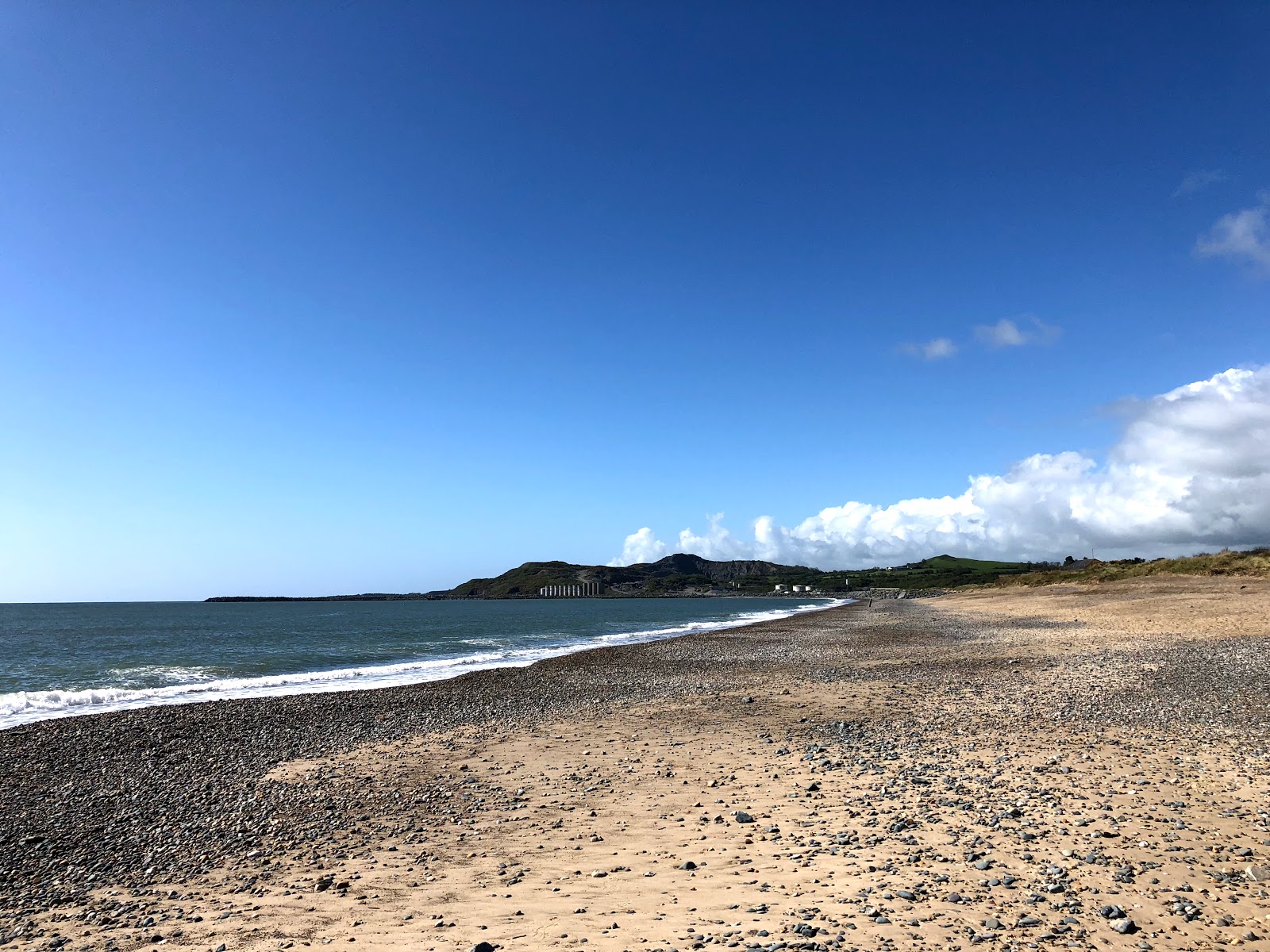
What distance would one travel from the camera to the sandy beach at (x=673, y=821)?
22.8 ft

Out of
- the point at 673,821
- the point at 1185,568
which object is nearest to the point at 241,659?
the point at 673,821

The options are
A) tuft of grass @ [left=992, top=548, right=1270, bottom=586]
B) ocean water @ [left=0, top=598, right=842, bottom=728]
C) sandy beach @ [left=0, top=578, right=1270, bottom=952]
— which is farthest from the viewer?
tuft of grass @ [left=992, top=548, right=1270, bottom=586]

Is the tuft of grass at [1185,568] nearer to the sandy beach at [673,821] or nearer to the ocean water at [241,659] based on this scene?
the ocean water at [241,659]

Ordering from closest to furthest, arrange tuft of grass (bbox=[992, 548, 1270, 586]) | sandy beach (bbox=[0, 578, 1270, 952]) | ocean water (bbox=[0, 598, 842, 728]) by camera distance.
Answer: sandy beach (bbox=[0, 578, 1270, 952]) < ocean water (bbox=[0, 598, 842, 728]) < tuft of grass (bbox=[992, 548, 1270, 586])

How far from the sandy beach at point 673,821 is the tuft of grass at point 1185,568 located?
209 feet

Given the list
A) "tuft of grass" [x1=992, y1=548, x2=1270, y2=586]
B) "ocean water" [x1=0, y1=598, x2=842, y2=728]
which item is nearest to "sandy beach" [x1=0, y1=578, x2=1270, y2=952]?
"ocean water" [x1=0, y1=598, x2=842, y2=728]

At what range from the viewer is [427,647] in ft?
167

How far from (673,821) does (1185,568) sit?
94.9 meters

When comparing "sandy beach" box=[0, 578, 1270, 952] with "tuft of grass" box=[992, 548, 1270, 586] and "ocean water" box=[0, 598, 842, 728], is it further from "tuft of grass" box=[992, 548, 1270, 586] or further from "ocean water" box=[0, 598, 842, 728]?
"tuft of grass" box=[992, 548, 1270, 586]

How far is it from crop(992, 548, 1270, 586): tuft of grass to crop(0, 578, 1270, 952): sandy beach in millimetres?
63644

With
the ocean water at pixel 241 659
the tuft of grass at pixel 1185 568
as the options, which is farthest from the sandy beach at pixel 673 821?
the tuft of grass at pixel 1185 568

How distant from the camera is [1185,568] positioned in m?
80.3

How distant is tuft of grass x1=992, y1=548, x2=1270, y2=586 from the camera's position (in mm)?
69863

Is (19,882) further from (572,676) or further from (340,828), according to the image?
(572,676)
